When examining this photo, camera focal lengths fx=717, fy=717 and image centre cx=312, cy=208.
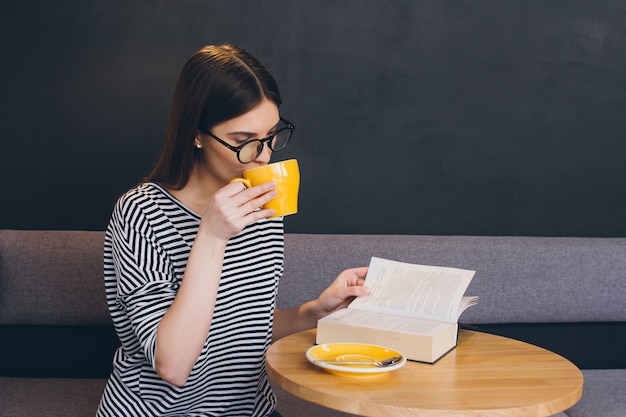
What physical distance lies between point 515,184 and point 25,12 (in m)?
1.77

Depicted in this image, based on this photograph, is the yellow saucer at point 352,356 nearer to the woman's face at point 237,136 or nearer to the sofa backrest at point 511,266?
the woman's face at point 237,136

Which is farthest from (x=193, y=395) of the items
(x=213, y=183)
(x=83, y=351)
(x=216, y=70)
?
(x=83, y=351)

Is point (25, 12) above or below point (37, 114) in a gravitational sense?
above

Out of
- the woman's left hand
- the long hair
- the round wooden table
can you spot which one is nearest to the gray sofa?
the woman's left hand

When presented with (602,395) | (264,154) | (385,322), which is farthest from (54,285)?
(602,395)

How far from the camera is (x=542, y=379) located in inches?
50.8

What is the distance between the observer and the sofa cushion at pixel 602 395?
2000 mm

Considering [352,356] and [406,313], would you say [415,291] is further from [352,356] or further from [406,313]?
[352,356]

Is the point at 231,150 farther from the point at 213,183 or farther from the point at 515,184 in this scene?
the point at 515,184

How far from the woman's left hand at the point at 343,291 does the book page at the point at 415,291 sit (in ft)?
0.07

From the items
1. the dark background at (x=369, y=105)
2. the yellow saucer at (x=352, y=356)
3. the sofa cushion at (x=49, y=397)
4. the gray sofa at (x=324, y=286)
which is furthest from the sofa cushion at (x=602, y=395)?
the sofa cushion at (x=49, y=397)

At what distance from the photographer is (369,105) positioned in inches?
97.7

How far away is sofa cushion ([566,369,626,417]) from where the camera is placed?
2.00 metres

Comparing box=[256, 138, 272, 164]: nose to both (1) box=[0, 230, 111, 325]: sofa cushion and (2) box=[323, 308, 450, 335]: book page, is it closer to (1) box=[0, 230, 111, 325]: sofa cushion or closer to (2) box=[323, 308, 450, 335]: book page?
(2) box=[323, 308, 450, 335]: book page
